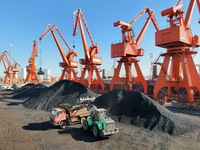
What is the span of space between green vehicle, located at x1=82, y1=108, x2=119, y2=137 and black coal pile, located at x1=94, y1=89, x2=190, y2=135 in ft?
12.9

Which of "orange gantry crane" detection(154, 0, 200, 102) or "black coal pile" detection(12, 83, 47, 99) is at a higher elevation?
"orange gantry crane" detection(154, 0, 200, 102)

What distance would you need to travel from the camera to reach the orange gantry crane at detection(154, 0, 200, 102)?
2331 centimetres

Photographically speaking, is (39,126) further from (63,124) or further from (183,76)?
(183,76)

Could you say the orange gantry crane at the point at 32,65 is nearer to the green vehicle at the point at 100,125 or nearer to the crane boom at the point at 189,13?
the crane boom at the point at 189,13

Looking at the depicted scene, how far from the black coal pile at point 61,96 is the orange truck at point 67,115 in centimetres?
767

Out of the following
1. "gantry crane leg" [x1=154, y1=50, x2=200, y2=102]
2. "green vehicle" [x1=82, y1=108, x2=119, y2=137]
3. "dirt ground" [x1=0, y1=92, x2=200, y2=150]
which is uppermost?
"gantry crane leg" [x1=154, y1=50, x2=200, y2=102]

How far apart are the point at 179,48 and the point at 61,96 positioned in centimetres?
1853

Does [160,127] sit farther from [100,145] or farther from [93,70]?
[93,70]

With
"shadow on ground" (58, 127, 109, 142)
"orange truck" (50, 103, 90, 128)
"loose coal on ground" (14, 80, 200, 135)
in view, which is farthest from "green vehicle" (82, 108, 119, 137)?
"loose coal on ground" (14, 80, 200, 135)

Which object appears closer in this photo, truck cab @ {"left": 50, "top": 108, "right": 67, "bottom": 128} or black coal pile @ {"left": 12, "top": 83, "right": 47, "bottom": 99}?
truck cab @ {"left": 50, "top": 108, "right": 67, "bottom": 128}

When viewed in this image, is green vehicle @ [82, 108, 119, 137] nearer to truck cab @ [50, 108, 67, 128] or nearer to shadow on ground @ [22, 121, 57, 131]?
truck cab @ [50, 108, 67, 128]

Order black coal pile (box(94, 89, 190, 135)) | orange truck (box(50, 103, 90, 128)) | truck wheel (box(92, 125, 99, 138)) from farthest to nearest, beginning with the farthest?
orange truck (box(50, 103, 90, 128))
black coal pile (box(94, 89, 190, 135))
truck wheel (box(92, 125, 99, 138))

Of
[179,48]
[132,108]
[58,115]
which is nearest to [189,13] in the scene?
[179,48]

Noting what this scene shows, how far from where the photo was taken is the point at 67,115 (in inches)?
522
